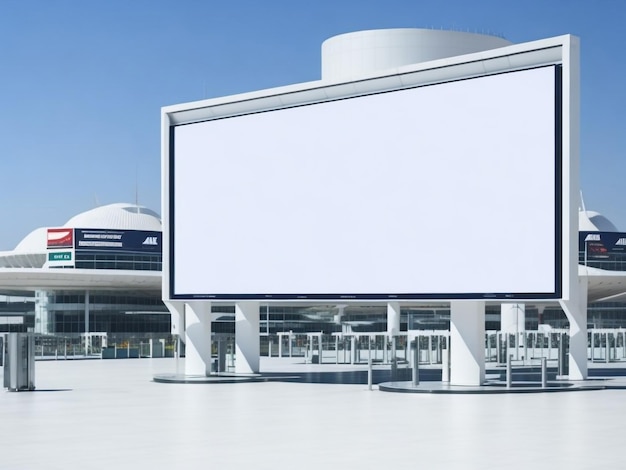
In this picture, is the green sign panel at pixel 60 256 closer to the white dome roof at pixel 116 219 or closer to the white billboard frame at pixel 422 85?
the white dome roof at pixel 116 219

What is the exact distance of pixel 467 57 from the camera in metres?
28.8

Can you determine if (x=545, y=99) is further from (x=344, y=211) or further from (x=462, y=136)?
(x=344, y=211)

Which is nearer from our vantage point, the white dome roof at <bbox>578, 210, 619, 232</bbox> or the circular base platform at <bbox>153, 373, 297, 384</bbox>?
the circular base platform at <bbox>153, 373, 297, 384</bbox>

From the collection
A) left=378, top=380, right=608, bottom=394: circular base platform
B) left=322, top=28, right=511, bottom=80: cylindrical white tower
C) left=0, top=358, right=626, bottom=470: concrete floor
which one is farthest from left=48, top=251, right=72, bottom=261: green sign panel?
left=378, top=380, right=608, bottom=394: circular base platform

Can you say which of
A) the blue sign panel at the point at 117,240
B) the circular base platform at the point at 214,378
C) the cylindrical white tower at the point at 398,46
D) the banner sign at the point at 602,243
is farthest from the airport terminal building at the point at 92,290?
the cylindrical white tower at the point at 398,46

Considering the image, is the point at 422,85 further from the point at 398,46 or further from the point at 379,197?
the point at 398,46

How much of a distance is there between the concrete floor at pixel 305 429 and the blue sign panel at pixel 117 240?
Answer: 211ft

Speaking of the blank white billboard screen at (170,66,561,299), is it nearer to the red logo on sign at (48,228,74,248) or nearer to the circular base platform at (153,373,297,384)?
the circular base platform at (153,373,297,384)

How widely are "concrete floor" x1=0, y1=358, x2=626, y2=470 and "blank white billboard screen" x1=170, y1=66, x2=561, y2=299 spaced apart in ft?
11.0

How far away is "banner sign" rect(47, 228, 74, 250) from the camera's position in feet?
307

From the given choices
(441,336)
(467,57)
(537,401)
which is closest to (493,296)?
(537,401)

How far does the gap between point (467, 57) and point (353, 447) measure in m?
A: 14.8

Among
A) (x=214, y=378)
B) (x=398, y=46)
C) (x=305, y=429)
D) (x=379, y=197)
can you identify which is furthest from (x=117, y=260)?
(x=305, y=429)

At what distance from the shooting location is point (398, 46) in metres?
34.8
